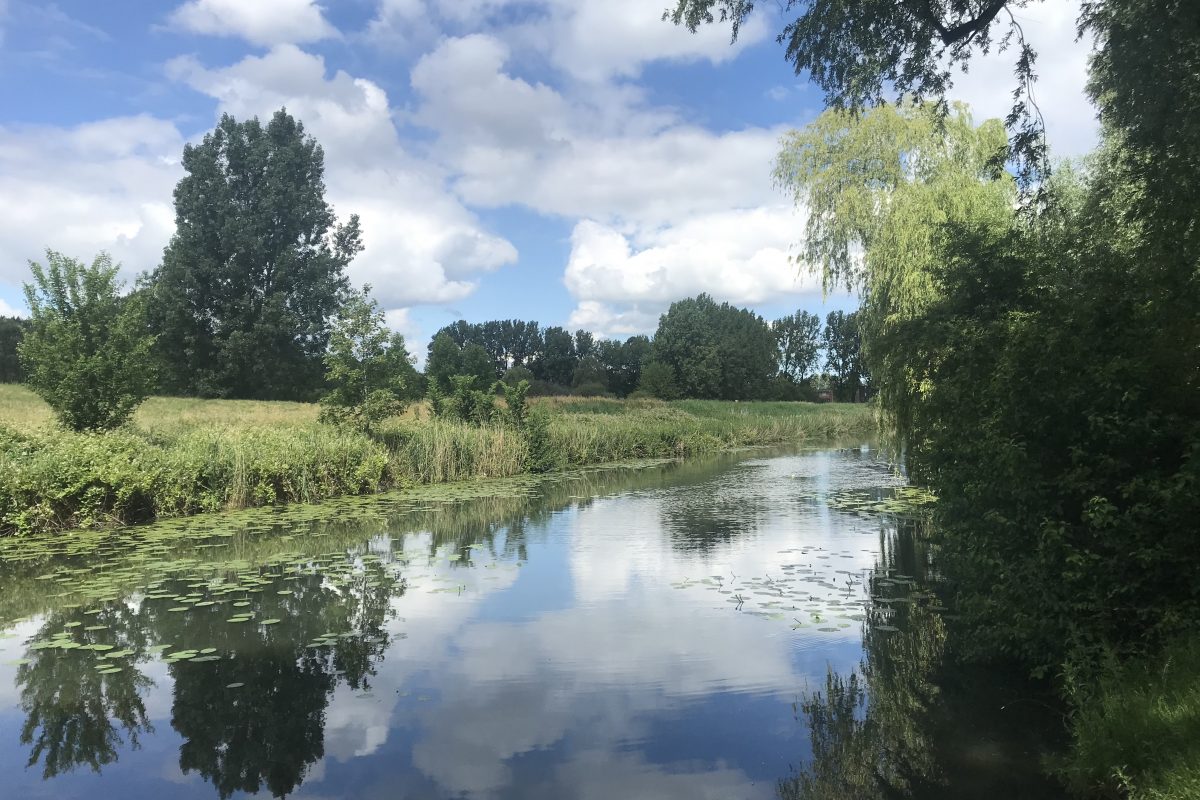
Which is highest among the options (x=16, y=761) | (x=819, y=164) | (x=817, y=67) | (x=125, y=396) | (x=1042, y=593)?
(x=819, y=164)

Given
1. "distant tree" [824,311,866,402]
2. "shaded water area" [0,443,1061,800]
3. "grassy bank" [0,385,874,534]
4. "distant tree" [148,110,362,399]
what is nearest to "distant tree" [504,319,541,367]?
"distant tree" [824,311,866,402]

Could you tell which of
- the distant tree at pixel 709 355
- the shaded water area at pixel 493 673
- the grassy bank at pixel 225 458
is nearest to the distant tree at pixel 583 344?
the distant tree at pixel 709 355

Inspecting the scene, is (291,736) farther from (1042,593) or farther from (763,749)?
(1042,593)

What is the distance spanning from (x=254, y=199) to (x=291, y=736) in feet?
164

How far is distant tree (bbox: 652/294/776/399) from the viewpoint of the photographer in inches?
3177

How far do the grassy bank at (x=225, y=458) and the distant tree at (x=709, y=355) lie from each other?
168 feet

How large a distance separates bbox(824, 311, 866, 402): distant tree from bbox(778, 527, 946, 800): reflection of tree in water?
283 ft

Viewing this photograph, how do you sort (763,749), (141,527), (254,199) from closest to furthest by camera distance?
(763,749) < (141,527) < (254,199)

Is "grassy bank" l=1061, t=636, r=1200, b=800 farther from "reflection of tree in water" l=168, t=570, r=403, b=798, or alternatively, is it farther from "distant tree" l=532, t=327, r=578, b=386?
"distant tree" l=532, t=327, r=578, b=386

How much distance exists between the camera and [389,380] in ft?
65.2

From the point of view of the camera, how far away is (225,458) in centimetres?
1417

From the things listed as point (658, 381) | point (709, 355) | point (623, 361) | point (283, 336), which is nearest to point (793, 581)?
point (283, 336)

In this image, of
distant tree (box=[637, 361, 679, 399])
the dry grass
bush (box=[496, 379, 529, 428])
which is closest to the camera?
the dry grass

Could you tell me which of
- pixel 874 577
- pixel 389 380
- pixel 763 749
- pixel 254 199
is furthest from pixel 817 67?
pixel 254 199
